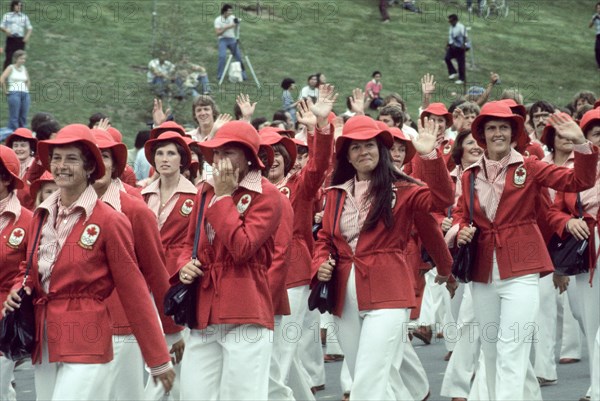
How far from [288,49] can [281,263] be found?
26342 millimetres

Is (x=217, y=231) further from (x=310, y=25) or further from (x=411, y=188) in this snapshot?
(x=310, y=25)

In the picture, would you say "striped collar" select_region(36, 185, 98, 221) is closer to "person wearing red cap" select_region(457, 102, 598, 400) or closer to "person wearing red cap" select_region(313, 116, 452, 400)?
"person wearing red cap" select_region(313, 116, 452, 400)

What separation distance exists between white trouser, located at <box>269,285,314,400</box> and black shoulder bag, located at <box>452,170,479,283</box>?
1323mm

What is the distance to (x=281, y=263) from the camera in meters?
8.67

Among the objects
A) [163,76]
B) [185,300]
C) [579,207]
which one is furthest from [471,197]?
[163,76]

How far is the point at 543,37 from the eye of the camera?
4231 cm

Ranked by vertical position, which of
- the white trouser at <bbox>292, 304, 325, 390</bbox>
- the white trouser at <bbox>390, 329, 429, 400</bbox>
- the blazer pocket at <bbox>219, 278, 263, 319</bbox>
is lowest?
the white trouser at <bbox>292, 304, 325, 390</bbox>

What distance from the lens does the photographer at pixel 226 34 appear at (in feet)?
96.6

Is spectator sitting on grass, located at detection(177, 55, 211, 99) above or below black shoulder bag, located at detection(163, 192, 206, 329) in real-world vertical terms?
below

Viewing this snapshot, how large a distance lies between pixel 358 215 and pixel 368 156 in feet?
1.28

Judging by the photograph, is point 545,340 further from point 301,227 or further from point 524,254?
point 524,254

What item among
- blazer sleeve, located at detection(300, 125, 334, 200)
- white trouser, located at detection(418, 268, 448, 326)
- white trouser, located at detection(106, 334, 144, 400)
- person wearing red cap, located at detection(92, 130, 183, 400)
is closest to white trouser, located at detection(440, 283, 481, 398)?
blazer sleeve, located at detection(300, 125, 334, 200)

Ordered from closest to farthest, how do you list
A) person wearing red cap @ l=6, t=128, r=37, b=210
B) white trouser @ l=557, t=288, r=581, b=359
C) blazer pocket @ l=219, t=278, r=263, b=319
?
blazer pocket @ l=219, t=278, r=263, b=319 < white trouser @ l=557, t=288, r=581, b=359 < person wearing red cap @ l=6, t=128, r=37, b=210

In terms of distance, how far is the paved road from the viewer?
11281 mm
